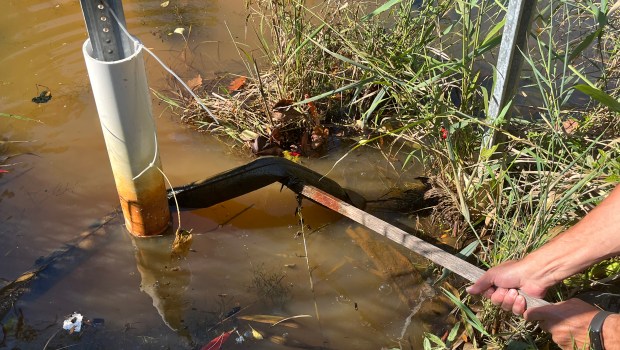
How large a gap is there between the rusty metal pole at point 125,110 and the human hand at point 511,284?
146cm

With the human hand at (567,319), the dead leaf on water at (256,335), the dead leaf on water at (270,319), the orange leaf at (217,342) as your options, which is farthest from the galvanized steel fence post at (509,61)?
the orange leaf at (217,342)

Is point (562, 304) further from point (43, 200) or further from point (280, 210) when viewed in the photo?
point (43, 200)

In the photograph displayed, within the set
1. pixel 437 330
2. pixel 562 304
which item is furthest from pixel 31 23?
pixel 562 304

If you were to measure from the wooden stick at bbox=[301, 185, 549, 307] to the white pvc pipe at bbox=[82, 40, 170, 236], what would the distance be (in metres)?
0.71

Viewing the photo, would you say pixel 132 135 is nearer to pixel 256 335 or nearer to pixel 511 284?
pixel 256 335

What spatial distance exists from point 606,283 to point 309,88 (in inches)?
72.0

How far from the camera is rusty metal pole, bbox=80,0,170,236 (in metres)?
2.39

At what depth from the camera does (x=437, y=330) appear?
2848 mm

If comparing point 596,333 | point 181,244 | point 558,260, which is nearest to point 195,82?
point 181,244

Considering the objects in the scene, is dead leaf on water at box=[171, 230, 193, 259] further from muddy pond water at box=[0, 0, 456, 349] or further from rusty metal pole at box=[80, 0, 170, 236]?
rusty metal pole at box=[80, 0, 170, 236]

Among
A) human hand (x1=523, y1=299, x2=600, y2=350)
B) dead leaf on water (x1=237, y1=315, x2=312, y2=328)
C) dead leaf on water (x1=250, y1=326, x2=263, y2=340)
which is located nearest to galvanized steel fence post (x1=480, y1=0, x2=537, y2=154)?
human hand (x1=523, y1=299, x2=600, y2=350)

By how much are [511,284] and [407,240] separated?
552 millimetres

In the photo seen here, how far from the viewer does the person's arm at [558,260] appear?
2.17 meters

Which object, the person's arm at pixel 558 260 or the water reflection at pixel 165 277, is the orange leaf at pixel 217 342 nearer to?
the water reflection at pixel 165 277
